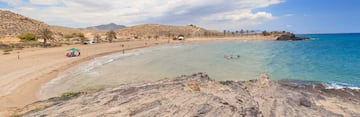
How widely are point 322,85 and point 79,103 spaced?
→ 644 inches

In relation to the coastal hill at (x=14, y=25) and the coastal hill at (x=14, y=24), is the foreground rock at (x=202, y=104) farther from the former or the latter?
the coastal hill at (x=14, y=24)

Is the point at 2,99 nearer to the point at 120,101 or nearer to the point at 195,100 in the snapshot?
the point at 120,101

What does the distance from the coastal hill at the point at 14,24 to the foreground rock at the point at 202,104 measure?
7376 cm

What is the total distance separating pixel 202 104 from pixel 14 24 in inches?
3566

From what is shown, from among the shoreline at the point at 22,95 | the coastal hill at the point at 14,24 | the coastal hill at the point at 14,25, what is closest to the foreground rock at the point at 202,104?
the shoreline at the point at 22,95

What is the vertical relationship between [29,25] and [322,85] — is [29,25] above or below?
above

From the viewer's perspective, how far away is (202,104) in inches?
428

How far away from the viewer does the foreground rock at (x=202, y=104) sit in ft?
34.0

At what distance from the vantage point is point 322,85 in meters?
19.7

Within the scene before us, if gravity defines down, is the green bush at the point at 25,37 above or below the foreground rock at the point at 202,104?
above

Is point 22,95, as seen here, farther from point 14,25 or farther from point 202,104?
point 14,25

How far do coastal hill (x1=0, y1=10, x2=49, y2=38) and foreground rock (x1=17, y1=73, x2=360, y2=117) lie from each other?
73.8 metres

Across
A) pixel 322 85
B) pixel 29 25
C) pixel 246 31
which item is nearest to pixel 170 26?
pixel 246 31

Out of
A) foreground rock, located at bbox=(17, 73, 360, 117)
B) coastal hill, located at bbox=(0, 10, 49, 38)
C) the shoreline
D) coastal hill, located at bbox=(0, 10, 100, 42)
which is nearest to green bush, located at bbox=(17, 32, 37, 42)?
coastal hill, located at bbox=(0, 10, 100, 42)
